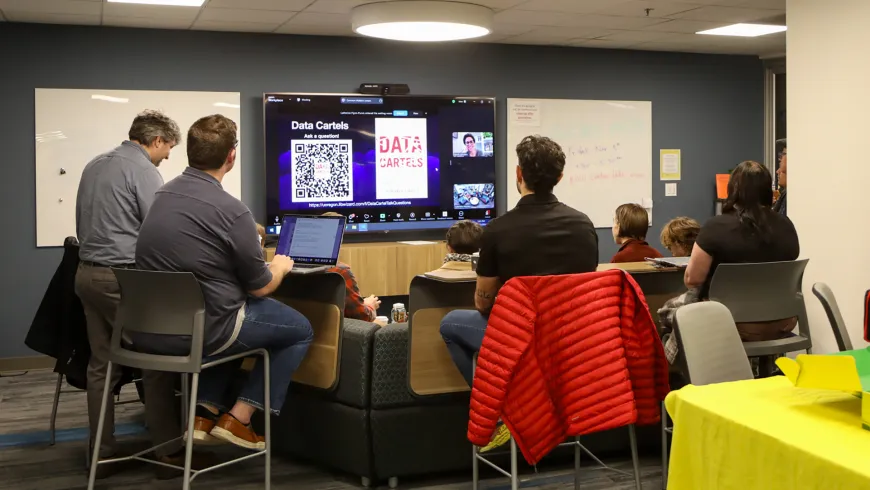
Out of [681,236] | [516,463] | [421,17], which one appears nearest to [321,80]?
[421,17]

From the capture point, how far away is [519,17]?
6230 mm

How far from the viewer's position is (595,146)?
7.79 meters

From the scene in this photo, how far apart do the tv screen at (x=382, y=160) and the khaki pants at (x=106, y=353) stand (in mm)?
3012

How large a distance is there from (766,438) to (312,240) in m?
2.19

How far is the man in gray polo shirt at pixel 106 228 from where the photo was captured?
369 cm

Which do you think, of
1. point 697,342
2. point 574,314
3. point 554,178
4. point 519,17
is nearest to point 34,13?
point 519,17

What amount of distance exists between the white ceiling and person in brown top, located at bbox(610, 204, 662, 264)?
182 centimetres

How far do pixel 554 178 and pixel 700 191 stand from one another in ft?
18.4

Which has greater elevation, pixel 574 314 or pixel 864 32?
pixel 864 32

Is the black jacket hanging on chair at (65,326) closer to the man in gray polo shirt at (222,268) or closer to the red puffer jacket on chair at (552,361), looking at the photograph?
the man in gray polo shirt at (222,268)

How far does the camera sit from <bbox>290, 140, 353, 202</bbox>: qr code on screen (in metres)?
6.77

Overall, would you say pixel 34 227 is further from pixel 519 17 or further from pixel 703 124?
pixel 703 124

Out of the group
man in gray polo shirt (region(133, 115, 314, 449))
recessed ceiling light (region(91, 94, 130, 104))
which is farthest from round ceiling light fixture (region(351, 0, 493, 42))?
man in gray polo shirt (region(133, 115, 314, 449))

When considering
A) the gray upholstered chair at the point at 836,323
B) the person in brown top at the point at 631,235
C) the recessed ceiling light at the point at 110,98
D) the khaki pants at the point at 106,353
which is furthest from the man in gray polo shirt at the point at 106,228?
the recessed ceiling light at the point at 110,98
